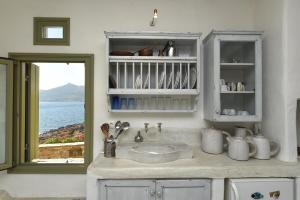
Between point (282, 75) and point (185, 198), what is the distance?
4.11 ft

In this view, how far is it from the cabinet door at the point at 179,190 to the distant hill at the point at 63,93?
5.06 feet

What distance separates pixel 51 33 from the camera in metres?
2.12

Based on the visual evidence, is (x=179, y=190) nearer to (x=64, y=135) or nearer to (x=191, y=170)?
(x=191, y=170)

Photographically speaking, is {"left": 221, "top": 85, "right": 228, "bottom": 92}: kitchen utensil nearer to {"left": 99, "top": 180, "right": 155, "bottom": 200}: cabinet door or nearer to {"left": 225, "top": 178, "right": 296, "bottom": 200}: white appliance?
{"left": 225, "top": 178, "right": 296, "bottom": 200}: white appliance

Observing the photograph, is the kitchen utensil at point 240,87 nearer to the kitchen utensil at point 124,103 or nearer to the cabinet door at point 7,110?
the kitchen utensil at point 124,103

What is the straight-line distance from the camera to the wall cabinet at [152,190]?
150cm

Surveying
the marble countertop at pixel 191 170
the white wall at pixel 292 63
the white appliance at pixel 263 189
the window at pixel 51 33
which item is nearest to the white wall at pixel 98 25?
the window at pixel 51 33

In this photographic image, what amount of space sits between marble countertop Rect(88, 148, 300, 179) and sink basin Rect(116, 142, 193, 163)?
0.17 feet

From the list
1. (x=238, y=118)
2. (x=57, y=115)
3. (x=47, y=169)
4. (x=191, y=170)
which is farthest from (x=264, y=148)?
(x=57, y=115)

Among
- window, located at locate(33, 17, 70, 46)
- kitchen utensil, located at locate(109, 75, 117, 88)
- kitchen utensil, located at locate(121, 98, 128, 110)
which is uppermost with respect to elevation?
window, located at locate(33, 17, 70, 46)

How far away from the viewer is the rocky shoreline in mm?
2718

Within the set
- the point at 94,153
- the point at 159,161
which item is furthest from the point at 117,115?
the point at 159,161

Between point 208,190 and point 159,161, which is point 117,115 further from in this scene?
point 208,190

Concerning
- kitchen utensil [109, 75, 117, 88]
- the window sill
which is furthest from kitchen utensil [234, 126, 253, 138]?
the window sill
